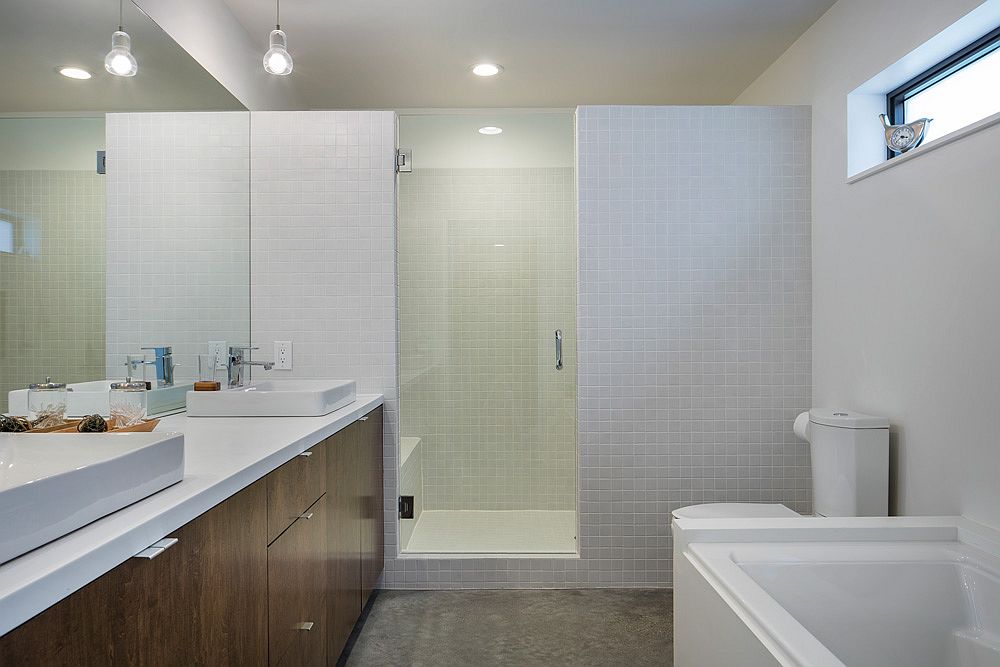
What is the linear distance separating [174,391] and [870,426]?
2.46m

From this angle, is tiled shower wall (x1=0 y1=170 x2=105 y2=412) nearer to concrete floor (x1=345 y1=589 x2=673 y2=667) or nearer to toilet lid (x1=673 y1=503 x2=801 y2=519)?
concrete floor (x1=345 y1=589 x2=673 y2=667)

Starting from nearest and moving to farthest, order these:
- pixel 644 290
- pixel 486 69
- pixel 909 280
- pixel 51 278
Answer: pixel 51 278 → pixel 909 280 → pixel 644 290 → pixel 486 69

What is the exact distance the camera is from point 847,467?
248 centimetres

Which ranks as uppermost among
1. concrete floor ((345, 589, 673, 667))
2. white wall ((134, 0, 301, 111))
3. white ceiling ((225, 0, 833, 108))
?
white ceiling ((225, 0, 833, 108))

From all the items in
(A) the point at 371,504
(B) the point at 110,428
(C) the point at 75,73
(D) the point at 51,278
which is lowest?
(A) the point at 371,504

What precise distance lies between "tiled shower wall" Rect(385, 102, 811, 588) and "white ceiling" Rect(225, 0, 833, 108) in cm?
41

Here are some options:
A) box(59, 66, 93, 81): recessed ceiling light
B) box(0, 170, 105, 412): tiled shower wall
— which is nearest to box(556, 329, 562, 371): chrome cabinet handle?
box(0, 170, 105, 412): tiled shower wall

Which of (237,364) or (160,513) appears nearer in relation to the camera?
(160,513)

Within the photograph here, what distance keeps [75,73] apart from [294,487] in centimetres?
127

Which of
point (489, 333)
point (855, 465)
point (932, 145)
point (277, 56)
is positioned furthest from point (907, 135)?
point (277, 56)

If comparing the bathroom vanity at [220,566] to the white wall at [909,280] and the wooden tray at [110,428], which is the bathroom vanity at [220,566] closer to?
A: the wooden tray at [110,428]

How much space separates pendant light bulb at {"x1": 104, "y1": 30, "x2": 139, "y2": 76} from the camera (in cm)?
203

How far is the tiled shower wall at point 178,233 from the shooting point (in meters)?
2.11

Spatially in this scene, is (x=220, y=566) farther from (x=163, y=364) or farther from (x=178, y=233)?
(x=178, y=233)
